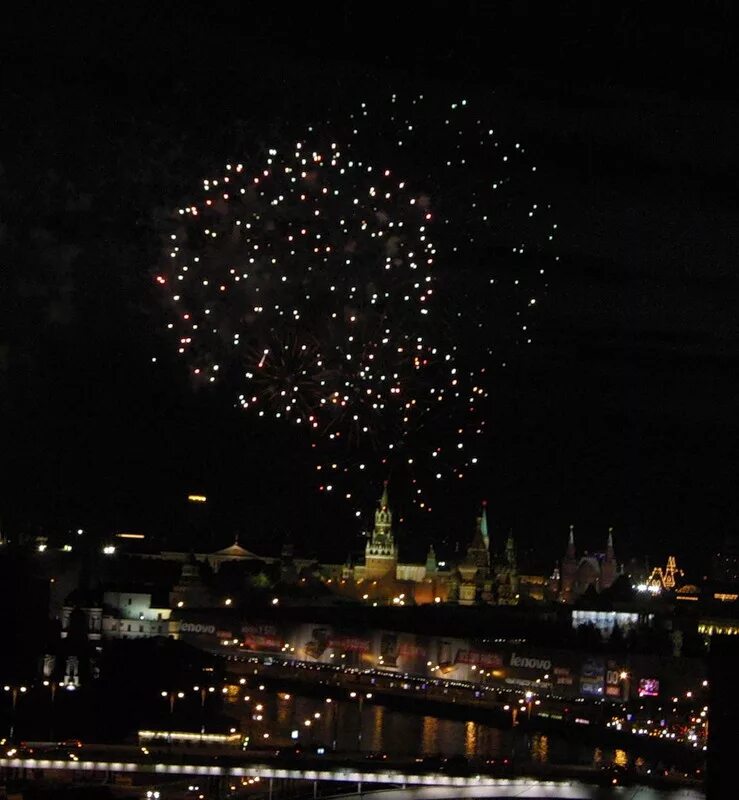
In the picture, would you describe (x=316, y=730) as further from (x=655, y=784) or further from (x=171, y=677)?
(x=655, y=784)

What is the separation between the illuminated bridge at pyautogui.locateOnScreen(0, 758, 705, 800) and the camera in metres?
12.0

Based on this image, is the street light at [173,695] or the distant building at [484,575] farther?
the distant building at [484,575]

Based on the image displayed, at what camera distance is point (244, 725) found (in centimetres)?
1883

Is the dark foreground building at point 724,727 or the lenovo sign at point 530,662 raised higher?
the dark foreground building at point 724,727

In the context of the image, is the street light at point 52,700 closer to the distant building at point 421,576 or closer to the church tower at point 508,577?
the distant building at point 421,576

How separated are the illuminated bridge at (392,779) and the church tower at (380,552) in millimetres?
27110

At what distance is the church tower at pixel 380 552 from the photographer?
132 ft

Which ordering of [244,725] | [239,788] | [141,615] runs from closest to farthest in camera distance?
[239,788], [244,725], [141,615]

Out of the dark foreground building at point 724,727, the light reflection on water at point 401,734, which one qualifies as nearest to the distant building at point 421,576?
the light reflection on water at point 401,734

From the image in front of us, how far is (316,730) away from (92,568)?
1416 cm

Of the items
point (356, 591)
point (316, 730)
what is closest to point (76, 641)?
point (316, 730)

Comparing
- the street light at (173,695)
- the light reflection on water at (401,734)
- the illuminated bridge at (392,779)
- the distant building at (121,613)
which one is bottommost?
the light reflection on water at (401,734)

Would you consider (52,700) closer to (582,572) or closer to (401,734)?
(401,734)

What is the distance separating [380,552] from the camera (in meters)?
40.5
